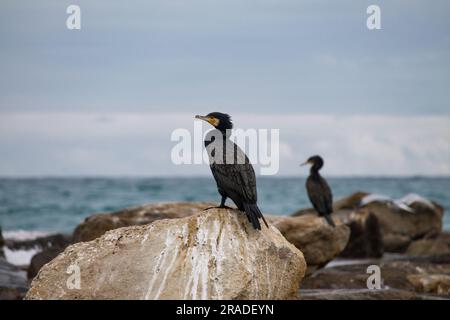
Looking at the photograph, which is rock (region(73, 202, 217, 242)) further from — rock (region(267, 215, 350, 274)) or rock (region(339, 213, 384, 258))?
rock (region(339, 213, 384, 258))

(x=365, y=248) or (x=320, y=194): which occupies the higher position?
(x=320, y=194)

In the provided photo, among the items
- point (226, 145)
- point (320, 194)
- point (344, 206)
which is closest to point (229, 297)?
point (226, 145)

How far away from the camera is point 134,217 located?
1268 cm

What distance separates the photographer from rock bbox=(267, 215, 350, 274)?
1224 centimetres

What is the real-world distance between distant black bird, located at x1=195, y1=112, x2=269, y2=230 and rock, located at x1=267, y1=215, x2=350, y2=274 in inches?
181

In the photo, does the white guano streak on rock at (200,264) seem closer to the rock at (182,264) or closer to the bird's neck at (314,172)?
the rock at (182,264)

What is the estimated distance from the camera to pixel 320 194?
46.7 feet

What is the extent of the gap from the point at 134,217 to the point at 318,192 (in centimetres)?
350

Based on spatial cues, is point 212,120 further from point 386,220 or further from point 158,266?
point 386,220

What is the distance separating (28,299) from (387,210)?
41.9 feet

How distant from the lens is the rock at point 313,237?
12.2m

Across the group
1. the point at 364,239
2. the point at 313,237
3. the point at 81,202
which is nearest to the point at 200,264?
the point at 313,237

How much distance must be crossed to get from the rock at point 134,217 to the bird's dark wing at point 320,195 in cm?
222

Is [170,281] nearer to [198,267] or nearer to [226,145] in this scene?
[198,267]
